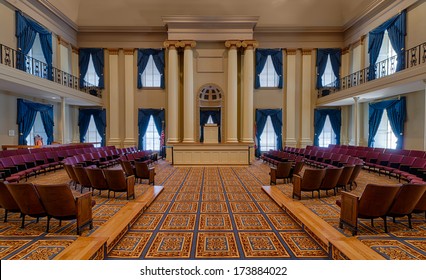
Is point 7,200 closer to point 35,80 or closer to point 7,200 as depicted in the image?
point 7,200

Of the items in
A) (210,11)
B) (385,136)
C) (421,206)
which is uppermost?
(210,11)

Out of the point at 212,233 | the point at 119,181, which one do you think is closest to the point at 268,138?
the point at 119,181

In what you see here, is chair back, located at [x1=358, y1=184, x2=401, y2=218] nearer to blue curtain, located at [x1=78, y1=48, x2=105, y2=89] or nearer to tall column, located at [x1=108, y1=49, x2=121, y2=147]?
tall column, located at [x1=108, y1=49, x2=121, y2=147]

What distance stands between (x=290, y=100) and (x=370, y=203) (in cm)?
1207

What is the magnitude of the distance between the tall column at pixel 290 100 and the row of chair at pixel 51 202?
42.6ft

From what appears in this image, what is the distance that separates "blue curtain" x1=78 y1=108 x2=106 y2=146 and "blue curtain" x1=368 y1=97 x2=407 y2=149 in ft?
45.6

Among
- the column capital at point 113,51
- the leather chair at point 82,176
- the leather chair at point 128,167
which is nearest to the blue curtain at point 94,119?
the column capital at point 113,51

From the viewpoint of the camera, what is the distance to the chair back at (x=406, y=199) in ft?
11.7

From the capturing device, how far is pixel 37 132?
12.4 meters

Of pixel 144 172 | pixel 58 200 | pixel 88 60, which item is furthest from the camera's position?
pixel 88 60

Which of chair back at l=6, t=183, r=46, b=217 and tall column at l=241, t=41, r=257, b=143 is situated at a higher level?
tall column at l=241, t=41, r=257, b=143

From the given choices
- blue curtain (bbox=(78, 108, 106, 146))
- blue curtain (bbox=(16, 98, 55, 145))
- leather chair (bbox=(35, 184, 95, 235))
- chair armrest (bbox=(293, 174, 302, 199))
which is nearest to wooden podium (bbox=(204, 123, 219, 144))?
chair armrest (bbox=(293, 174, 302, 199))

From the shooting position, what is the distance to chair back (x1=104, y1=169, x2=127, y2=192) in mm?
5281

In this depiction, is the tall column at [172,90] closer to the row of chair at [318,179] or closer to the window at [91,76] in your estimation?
the window at [91,76]
